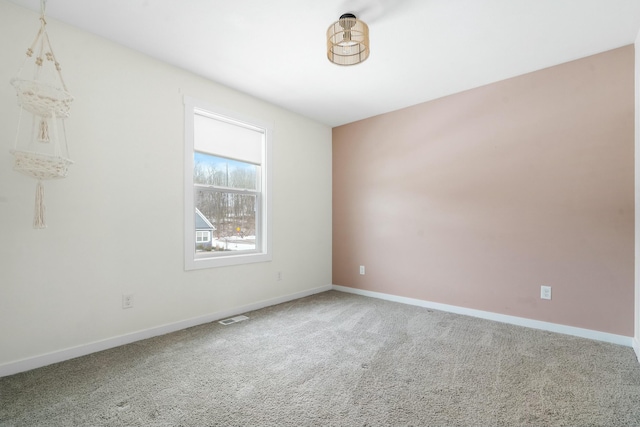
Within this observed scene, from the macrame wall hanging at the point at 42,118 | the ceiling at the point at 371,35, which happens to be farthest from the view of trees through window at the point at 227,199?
the macrame wall hanging at the point at 42,118

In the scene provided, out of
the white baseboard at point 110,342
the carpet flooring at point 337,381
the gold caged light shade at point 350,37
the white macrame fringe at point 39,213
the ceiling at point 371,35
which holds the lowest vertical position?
the carpet flooring at point 337,381

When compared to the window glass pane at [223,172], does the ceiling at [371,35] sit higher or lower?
higher

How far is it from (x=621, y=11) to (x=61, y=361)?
4879 millimetres

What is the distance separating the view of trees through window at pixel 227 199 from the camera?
3311mm

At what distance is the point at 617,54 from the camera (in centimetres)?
269

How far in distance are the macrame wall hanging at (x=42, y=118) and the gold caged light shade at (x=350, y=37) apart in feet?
6.05

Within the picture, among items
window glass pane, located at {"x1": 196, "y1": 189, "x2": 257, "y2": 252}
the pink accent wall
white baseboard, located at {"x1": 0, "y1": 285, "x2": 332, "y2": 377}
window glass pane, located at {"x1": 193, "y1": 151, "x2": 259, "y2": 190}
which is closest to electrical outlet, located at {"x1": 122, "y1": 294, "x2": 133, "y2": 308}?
white baseboard, located at {"x1": 0, "y1": 285, "x2": 332, "y2": 377}

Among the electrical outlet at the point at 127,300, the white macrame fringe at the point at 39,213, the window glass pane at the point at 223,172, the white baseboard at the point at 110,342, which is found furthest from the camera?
the window glass pane at the point at 223,172

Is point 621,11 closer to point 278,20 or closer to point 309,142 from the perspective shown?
point 278,20

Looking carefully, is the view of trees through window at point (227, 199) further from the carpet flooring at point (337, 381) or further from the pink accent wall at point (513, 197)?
Result: the pink accent wall at point (513, 197)

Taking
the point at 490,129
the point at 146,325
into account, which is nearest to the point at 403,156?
the point at 490,129

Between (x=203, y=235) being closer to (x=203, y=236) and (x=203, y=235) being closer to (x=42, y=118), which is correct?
(x=203, y=236)

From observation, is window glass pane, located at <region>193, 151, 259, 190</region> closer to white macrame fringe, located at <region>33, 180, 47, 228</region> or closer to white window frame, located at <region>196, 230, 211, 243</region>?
white window frame, located at <region>196, 230, 211, 243</region>

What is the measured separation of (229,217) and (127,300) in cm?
134
